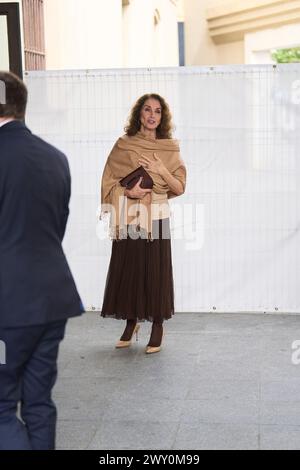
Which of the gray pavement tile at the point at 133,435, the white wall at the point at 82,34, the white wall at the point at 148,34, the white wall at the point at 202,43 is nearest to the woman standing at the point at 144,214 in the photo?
the gray pavement tile at the point at 133,435

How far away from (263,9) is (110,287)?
13.6 metres

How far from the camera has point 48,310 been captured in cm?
374

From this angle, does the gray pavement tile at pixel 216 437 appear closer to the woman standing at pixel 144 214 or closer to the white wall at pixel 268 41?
the woman standing at pixel 144 214

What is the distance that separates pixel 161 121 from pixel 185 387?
6.45 ft

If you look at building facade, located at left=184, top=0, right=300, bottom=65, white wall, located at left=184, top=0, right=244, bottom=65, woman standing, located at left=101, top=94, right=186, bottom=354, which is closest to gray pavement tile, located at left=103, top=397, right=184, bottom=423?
woman standing, located at left=101, top=94, right=186, bottom=354

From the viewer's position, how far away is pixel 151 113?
6.46m

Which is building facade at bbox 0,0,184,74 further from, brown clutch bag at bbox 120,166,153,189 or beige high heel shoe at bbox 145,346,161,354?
beige high heel shoe at bbox 145,346,161,354

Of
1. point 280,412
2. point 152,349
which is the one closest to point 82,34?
point 152,349

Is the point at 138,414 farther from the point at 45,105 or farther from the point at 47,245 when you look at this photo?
the point at 45,105

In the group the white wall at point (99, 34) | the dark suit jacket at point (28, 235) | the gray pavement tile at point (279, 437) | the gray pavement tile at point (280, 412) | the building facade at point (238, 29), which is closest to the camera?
the dark suit jacket at point (28, 235)

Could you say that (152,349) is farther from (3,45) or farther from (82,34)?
(82,34)

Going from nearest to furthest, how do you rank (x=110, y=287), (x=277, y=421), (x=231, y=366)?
(x=277, y=421) → (x=231, y=366) → (x=110, y=287)

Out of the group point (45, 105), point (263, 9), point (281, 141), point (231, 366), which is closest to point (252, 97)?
point (281, 141)

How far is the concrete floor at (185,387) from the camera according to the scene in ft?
15.5
